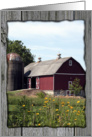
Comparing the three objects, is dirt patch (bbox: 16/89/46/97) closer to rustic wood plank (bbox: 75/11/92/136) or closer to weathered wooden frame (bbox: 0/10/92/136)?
weathered wooden frame (bbox: 0/10/92/136)

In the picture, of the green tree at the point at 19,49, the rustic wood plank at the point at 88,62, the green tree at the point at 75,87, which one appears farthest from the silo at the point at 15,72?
the rustic wood plank at the point at 88,62

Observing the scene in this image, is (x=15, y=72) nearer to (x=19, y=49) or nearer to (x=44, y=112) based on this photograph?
(x=19, y=49)

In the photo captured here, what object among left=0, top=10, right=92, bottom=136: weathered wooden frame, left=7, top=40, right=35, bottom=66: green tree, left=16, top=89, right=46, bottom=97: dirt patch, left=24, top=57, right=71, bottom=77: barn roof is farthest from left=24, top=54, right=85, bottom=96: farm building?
left=0, top=10, right=92, bottom=136: weathered wooden frame

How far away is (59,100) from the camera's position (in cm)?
691

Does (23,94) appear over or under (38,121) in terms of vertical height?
over

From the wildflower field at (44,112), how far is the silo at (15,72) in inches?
14.8

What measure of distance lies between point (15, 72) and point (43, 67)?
2.77 ft

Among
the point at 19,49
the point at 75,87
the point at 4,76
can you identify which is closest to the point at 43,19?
the point at 19,49

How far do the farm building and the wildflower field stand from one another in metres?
0.29

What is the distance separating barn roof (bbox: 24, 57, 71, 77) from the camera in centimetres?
700

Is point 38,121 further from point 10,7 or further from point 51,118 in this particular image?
point 10,7

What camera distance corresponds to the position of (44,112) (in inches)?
274

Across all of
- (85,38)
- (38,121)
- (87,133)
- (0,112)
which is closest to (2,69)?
(0,112)

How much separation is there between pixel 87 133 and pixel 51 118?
Result: 1087 millimetres
